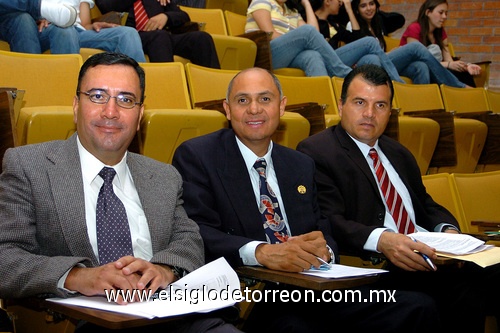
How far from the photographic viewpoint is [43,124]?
1.91m

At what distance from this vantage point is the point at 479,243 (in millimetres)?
1695

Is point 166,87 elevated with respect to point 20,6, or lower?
lower

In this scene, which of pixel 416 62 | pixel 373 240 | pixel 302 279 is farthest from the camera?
pixel 416 62

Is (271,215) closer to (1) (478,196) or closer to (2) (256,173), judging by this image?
(2) (256,173)

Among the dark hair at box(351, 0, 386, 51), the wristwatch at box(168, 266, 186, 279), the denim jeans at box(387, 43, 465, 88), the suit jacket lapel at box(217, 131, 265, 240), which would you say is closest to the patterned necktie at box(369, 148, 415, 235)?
the suit jacket lapel at box(217, 131, 265, 240)

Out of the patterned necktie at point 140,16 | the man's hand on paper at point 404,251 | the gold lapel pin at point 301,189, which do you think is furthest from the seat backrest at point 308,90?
the man's hand on paper at point 404,251

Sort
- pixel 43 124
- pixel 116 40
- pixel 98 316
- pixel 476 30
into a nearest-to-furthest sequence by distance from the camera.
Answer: pixel 98 316
pixel 43 124
pixel 116 40
pixel 476 30

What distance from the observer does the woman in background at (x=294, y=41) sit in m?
3.65

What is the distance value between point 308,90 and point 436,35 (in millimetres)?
2027

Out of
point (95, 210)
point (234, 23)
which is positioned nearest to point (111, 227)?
point (95, 210)

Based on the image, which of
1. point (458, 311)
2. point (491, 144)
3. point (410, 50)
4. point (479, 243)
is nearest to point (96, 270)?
point (479, 243)

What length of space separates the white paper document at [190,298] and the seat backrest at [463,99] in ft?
10.1

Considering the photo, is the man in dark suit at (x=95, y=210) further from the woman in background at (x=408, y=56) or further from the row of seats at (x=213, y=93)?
the woman in background at (x=408, y=56)

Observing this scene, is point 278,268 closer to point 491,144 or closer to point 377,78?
point 377,78
